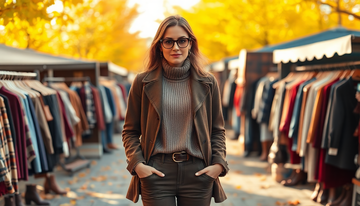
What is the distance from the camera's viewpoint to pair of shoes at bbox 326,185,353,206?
17.8 ft

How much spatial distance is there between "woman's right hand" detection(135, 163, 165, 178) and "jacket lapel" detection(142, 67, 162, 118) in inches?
13.3

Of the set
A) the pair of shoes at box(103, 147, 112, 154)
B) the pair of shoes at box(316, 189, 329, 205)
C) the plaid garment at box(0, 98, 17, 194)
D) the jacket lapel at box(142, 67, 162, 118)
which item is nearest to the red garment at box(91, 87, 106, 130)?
the pair of shoes at box(103, 147, 112, 154)

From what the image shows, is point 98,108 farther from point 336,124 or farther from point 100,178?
point 336,124

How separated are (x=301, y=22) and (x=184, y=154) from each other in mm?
15499

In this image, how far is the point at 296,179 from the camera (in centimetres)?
691

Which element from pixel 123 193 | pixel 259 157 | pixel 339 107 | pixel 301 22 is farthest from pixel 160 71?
pixel 301 22

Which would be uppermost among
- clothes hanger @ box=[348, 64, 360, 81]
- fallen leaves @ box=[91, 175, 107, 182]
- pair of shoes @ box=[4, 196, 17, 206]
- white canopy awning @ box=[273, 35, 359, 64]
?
white canopy awning @ box=[273, 35, 359, 64]

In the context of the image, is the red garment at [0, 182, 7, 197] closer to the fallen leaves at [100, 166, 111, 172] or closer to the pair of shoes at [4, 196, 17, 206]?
the pair of shoes at [4, 196, 17, 206]

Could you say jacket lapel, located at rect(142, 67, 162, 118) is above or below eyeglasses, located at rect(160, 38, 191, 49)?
below

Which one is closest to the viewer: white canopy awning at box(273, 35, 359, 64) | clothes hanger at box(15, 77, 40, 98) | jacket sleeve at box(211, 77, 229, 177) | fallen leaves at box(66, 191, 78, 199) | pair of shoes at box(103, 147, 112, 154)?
jacket sleeve at box(211, 77, 229, 177)

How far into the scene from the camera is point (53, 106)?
609cm

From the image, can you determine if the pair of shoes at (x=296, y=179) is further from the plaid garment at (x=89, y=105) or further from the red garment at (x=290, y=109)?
the plaid garment at (x=89, y=105)

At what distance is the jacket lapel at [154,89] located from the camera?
2689 mm

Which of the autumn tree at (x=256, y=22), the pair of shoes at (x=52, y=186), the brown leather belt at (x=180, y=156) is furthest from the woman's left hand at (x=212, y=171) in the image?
the autumn tree at (x=256, y=22)
